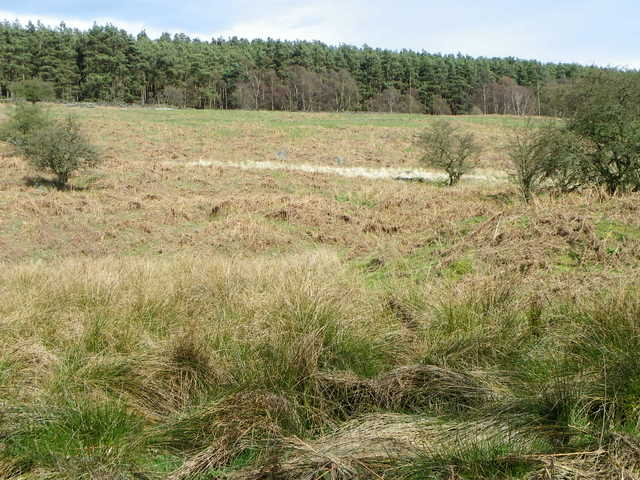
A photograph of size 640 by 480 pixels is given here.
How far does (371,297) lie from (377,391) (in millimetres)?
1937

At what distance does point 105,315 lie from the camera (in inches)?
208

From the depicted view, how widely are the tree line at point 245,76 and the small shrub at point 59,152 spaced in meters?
66.6

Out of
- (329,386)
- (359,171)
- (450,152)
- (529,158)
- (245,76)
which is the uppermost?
(245,76)

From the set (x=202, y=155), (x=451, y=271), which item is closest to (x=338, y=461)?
(x=451, y=271)

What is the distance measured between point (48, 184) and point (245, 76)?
3333 inches

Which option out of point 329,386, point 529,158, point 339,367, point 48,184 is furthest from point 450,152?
point 329,386

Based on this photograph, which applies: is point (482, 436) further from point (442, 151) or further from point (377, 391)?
point (442, 151)

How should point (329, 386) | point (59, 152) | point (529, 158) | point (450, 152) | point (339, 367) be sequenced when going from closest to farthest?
point (329, 386) < point (339, 367) < point (529, 158) < point (59, 152) < point (450, 152)

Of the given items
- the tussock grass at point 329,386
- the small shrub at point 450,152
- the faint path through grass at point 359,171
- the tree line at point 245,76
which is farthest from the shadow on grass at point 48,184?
the tree line at point 245,76

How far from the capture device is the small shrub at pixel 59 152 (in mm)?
21906

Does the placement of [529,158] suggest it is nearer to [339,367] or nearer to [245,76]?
[339,367]

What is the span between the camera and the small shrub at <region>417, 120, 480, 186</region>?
93.1 ft

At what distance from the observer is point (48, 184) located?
22266 mm

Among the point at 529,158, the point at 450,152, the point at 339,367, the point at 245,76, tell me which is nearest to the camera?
the point at 339,367
